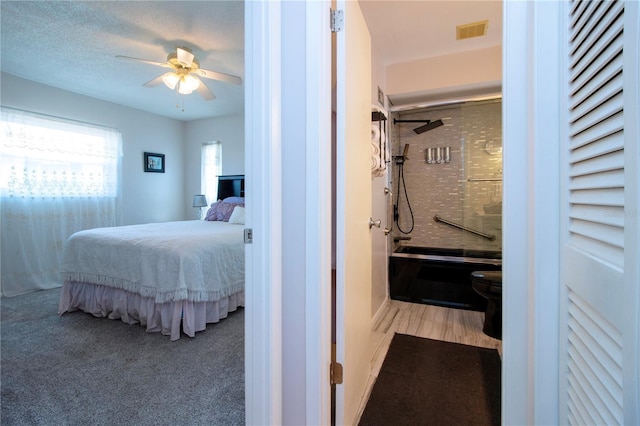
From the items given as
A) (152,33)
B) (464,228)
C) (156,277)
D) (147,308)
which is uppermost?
(152,33)

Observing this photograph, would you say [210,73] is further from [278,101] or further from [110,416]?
[110,416]

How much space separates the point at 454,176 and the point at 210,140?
4.01 meters

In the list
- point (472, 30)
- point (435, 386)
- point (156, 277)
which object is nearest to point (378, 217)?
point (435, 386)

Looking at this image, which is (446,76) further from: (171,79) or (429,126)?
(171,79)

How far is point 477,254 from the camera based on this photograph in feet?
9.91

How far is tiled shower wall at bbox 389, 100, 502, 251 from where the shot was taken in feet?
10.2

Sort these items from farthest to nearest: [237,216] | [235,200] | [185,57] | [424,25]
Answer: [235,200] < [237,216] < [185,57] < [424,25]

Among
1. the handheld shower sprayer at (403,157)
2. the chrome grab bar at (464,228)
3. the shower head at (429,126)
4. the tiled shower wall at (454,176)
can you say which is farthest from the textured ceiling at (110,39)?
the chrome grab bar at (464,228)

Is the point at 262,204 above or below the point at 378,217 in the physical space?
above

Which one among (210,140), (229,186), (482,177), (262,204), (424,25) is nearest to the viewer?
(262,204)

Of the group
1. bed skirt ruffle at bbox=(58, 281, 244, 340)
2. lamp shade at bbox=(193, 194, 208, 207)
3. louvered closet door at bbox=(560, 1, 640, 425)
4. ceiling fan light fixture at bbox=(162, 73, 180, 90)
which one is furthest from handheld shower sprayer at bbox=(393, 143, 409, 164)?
lamp shade at bbox=(193, 194, 208, 207)

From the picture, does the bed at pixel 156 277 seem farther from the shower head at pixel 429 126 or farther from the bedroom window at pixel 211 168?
the shower head at pixel 429 126

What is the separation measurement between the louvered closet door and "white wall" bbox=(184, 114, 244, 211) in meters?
4.47

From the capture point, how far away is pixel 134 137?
4.51 m
